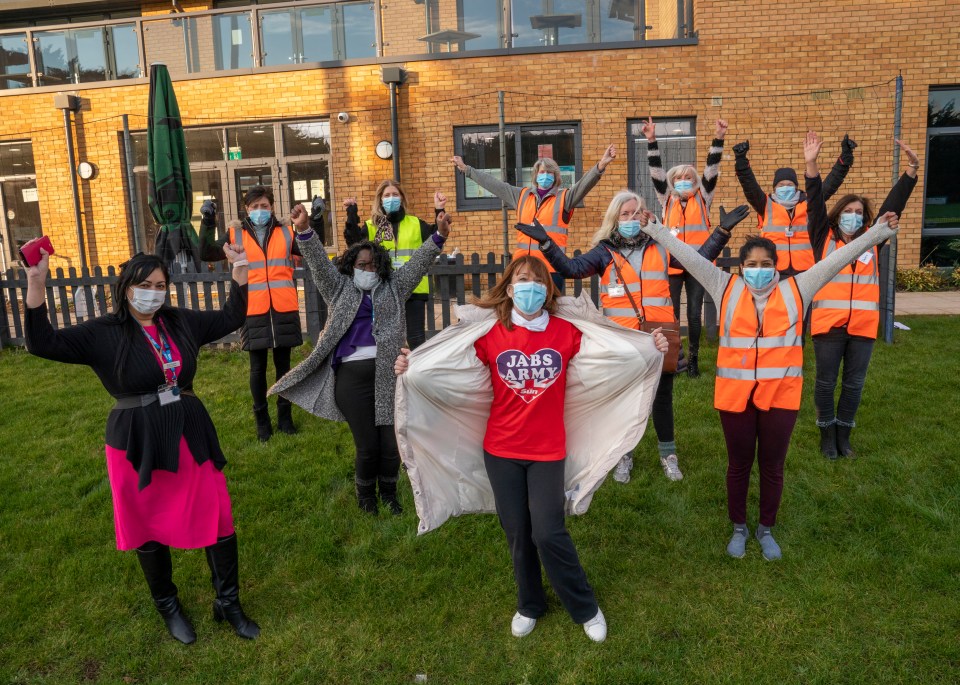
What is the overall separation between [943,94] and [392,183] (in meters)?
12.2

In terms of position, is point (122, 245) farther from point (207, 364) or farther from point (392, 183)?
point (392, 183)

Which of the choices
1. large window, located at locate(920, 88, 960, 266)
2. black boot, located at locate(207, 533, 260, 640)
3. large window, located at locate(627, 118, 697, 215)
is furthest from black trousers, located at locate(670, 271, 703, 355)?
large window, located at locate(920, 88, 960, 266)

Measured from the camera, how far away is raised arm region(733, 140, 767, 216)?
5.61 metres

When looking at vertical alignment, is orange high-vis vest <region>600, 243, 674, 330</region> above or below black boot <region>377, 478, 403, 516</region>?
above

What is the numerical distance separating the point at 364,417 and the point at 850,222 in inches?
155

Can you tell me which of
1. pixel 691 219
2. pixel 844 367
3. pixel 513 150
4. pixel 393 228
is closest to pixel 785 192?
pixel 691 219

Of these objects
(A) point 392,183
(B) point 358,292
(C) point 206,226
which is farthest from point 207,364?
(B) point 358,292

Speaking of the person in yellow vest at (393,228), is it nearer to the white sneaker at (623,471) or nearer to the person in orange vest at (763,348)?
the white sneaker at (623,471)

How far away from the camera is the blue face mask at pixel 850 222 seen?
5.71 meters

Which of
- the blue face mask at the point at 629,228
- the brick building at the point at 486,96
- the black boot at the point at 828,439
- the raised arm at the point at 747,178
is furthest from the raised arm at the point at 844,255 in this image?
the brick building at the point at 486,96

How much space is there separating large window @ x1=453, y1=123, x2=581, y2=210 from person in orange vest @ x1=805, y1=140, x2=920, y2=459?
26.9ft

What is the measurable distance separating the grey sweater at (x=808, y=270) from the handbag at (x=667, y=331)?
595 millimetres

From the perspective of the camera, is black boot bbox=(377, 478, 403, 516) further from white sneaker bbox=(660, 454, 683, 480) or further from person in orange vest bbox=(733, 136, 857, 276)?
person in orange vest bbox=(733, 136, 857, 276)

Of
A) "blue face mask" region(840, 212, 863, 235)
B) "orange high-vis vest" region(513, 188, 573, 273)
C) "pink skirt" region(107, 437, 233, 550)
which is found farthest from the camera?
"orange high-vis vest" region(513, 188, 573, 273)
